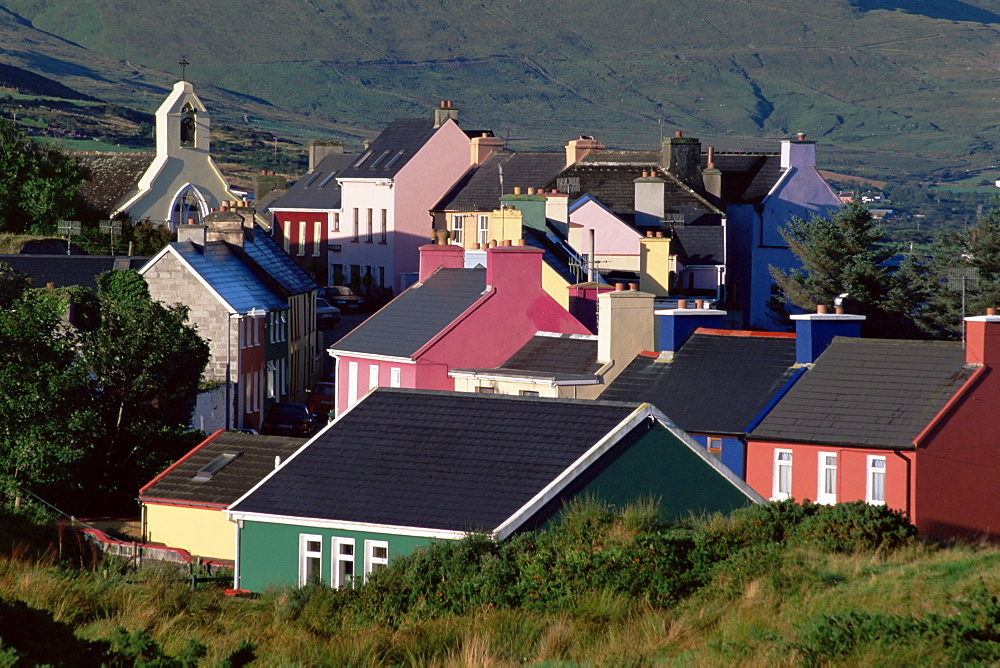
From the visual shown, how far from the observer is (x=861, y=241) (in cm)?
5800

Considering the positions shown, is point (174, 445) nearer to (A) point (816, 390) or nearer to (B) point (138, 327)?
(B) point (138, 327)

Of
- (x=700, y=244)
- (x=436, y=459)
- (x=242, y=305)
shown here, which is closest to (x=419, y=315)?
(x=242, y=305)

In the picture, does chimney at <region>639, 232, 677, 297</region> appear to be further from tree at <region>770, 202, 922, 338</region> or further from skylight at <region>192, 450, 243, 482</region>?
skylight at <region>192, 450, 243, 482</region>

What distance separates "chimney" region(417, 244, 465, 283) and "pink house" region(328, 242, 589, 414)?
1.52 meters

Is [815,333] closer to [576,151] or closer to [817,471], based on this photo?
[817,471]

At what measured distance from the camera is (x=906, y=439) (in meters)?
29.8

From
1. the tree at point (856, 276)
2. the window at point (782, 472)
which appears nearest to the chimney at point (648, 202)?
the tree at point (856, 276)

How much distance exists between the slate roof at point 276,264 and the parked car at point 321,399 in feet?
12.9

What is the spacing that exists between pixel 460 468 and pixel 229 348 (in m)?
28.3

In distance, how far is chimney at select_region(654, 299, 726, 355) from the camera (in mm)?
35969

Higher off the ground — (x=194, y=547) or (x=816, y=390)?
(x=816, y=390)

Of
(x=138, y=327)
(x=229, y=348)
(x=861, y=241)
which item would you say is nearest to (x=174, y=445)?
(x=138, y=327)

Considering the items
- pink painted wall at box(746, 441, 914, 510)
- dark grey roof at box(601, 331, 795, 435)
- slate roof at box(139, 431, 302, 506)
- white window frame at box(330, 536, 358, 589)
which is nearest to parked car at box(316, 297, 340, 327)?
slate roof at box(139, 431, 302, 506)

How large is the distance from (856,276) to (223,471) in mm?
27917
